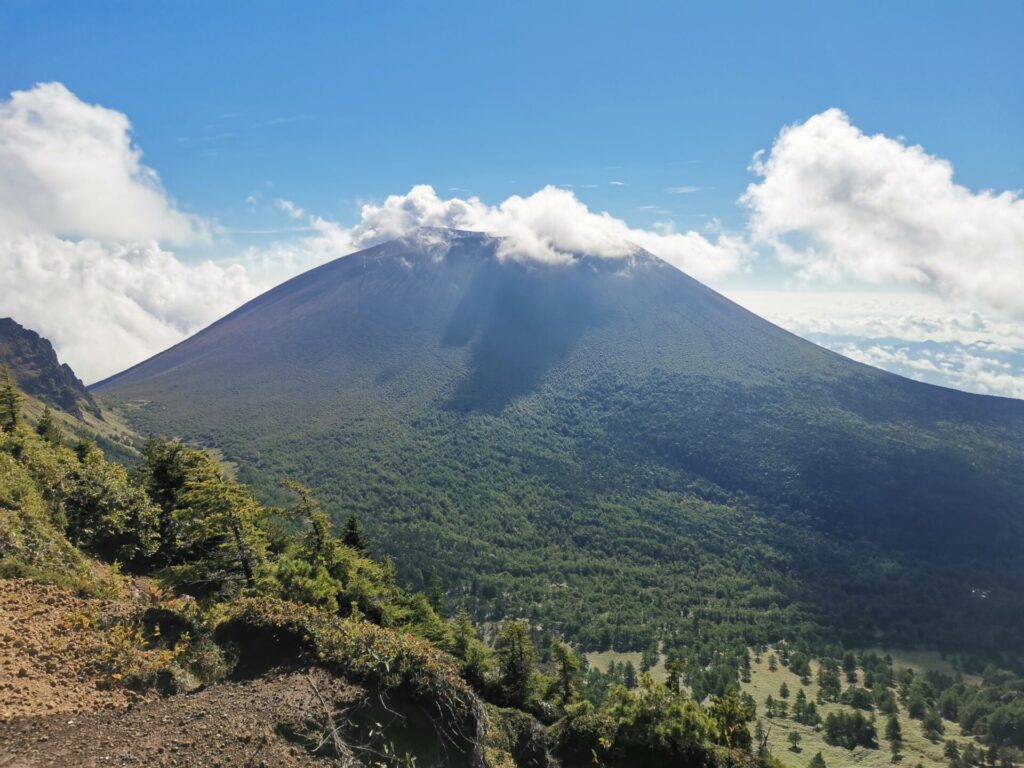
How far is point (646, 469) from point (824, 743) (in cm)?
8273

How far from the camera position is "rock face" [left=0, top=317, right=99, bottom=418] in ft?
399

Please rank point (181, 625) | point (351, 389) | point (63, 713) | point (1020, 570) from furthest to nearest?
point (351, 389), point (1020, 570), point (181, 625), point (63, 713)

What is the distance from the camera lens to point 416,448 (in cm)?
13688

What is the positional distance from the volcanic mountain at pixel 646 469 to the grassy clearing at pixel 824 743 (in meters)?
13.7

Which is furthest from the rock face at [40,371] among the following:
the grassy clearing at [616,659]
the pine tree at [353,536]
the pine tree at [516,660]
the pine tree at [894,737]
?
the pine tree at [894,737]

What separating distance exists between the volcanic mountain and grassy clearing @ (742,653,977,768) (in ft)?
45.0

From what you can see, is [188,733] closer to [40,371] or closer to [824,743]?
[824,743]

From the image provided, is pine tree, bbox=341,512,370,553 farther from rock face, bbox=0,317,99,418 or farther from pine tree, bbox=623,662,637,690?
rock face, bbox=0,317,99,418

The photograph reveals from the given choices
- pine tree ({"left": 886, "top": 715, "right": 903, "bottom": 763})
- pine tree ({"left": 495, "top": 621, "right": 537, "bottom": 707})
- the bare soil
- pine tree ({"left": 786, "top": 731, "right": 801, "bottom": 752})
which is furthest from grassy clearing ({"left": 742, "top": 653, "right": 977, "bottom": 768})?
the bare soil

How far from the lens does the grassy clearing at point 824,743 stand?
56.1m

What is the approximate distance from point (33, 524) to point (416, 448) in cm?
12108

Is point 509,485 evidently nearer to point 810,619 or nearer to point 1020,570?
point 810,619

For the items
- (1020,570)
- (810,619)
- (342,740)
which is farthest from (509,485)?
(342,740)

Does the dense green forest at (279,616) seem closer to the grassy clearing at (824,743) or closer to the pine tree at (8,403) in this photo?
the pine tree at (8,403)
